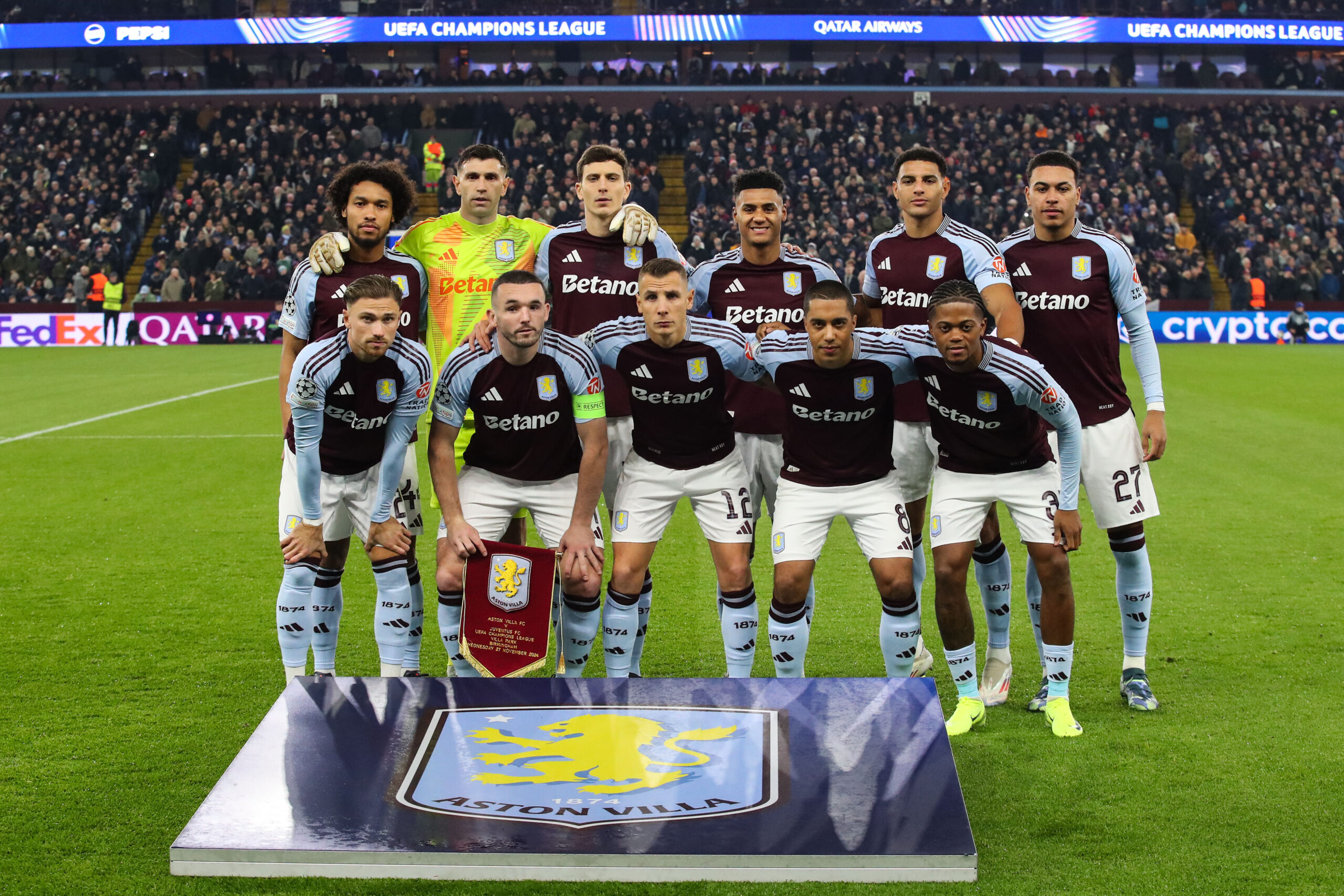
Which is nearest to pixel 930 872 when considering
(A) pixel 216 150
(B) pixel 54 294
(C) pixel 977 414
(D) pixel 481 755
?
(D) pixel 481 755

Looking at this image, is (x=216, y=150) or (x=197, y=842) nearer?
(x=197, y=842)

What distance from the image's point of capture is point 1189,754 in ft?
16.1

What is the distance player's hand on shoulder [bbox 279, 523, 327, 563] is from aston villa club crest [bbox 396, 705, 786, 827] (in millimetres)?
1092

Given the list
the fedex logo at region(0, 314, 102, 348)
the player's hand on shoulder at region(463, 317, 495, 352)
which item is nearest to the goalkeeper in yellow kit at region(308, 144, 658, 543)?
the player's hand on shoulder at region(463, 317, 495, 352)

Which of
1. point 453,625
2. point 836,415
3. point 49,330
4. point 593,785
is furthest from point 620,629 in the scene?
point 49,330

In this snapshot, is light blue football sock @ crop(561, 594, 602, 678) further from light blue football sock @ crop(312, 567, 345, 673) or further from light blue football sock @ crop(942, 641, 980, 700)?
light blue football sock @ crop(942, 641, 980, 700)

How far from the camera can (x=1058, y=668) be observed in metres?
5.28

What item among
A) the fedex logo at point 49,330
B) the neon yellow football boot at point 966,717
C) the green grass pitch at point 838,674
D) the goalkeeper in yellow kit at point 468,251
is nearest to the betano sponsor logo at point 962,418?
the neon yellow football boot at point 966,717

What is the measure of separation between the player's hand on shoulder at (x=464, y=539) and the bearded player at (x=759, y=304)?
4.06 feet

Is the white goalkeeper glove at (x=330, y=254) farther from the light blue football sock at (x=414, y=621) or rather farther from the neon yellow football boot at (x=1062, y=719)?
the neon yellow football boot at (x=1062, y=719)

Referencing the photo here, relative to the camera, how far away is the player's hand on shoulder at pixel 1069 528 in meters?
5.02

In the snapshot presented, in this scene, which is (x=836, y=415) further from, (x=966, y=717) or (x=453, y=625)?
(x=453, y=625)

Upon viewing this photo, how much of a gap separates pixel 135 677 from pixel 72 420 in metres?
10.6

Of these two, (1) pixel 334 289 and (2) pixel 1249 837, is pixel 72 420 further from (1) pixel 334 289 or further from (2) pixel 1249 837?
(2) pixel 1249 837
